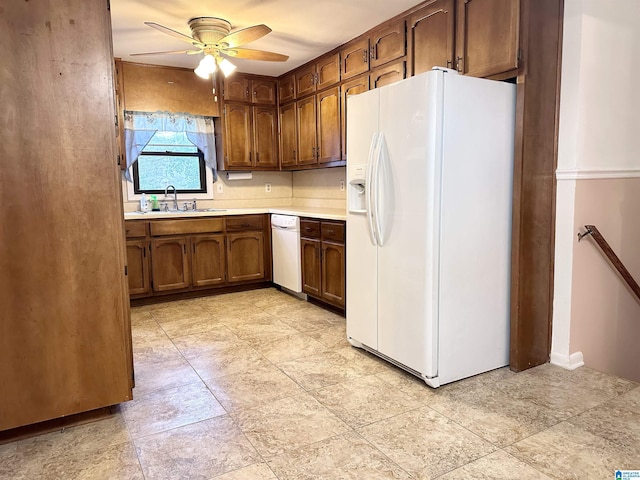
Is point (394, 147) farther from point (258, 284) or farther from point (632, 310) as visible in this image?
point (258, 284)

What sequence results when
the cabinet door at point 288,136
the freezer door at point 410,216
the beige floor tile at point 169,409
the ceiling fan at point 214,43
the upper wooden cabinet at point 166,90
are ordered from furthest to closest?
the cabinet door at point 288,136 → the upper wooden cabinet at point 166,90 → the ceiling fan at point 214,43 → the freezer door at point 410,216 → the beige floor tile at point 169,409

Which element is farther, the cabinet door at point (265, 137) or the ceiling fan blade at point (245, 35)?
the cabinet door at point (265, 137)

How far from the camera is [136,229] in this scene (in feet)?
13.6

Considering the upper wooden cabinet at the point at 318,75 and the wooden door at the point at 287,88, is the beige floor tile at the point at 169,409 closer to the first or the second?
the upper wooden cabinet at the point at 318,75

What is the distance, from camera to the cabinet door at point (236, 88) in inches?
188

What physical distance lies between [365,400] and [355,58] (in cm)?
285

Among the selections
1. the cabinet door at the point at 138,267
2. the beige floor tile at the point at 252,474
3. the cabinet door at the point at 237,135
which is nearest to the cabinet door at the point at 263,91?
the cabinet door at the point at 237,135

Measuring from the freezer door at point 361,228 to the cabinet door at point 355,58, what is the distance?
1059mm

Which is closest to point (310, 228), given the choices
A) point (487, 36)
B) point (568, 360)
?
point (487, 36)

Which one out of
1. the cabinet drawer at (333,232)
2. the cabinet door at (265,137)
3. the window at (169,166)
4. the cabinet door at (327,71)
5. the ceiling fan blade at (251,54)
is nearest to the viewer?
the ceiling fan blade at (251,54)

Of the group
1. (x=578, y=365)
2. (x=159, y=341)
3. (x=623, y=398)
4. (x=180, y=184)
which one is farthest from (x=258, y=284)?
(x=623, y=398)

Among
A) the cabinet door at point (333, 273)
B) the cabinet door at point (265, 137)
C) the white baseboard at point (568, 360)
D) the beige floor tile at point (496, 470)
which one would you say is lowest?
the beige floor tile at point (496, 470)

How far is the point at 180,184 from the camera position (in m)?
4.96

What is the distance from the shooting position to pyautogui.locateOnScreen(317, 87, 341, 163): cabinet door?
13.7 ft
